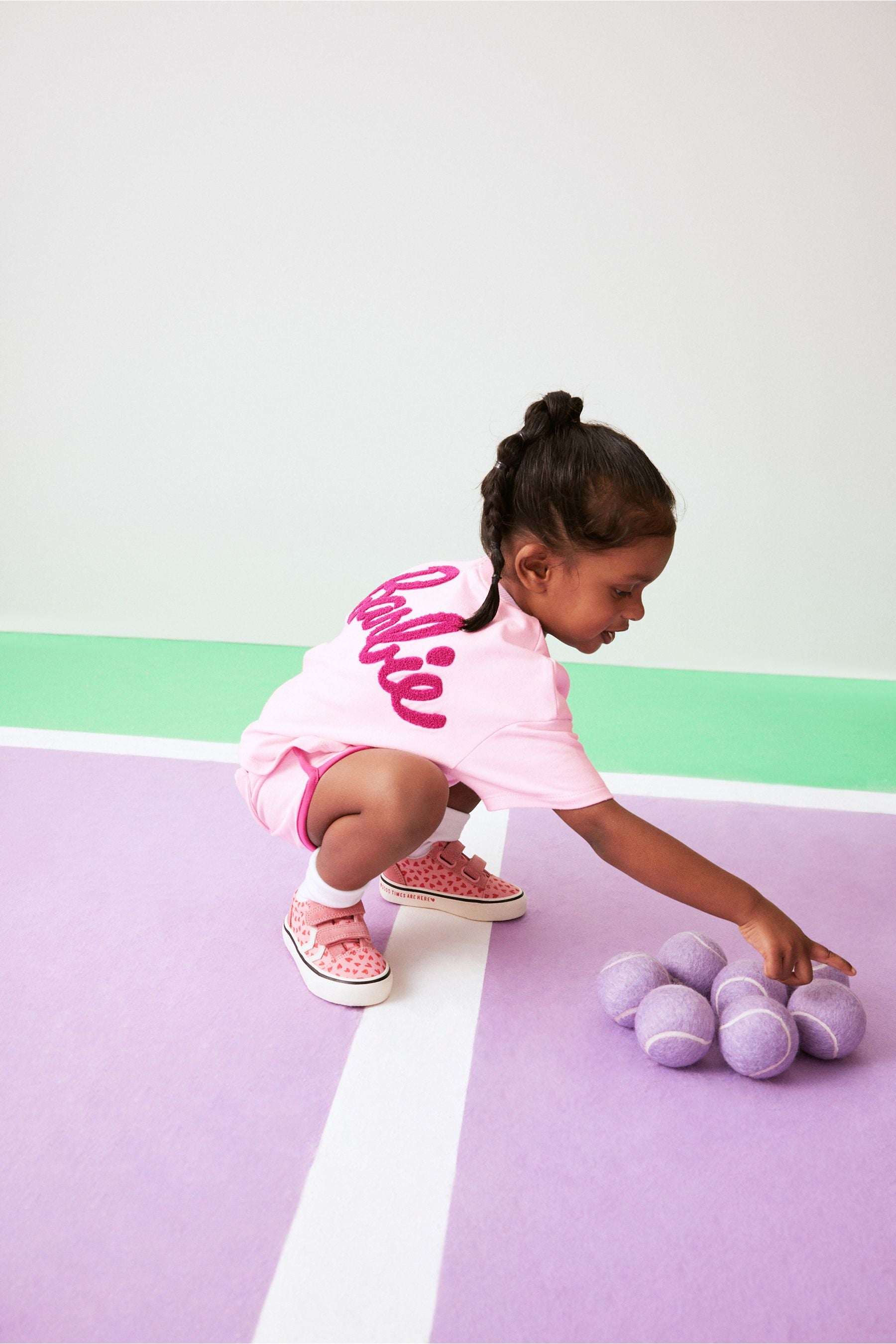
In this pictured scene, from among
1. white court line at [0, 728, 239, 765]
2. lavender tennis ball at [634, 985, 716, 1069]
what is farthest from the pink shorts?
white court line at [0, 728, 239, 765]

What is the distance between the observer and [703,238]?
2.80 metres

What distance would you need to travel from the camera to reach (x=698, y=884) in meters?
1.13

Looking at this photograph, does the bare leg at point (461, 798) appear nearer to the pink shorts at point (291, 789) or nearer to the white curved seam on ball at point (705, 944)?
the pink shorts at point (291, 789)

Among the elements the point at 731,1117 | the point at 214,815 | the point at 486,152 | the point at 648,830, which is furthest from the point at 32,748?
the point at 486,152

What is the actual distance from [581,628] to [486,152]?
2050 millimetres

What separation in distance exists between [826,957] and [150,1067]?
0.73 metres

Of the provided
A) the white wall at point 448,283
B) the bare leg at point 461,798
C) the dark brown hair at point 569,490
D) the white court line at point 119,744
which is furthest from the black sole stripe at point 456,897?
the white wall at point 448,283

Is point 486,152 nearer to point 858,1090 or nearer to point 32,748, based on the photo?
point 32,748

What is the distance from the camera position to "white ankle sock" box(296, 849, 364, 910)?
1308 mm

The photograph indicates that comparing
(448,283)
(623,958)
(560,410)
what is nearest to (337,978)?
(623,958)

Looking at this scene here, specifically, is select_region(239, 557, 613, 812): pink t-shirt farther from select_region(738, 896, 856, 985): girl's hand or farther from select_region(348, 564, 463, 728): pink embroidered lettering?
select_region(738, 896, 856, 985): girl's hand

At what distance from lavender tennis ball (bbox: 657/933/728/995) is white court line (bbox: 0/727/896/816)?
659mm

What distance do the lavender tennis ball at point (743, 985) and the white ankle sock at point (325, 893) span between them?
438 mm

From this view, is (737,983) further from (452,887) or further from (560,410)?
(560,410)
